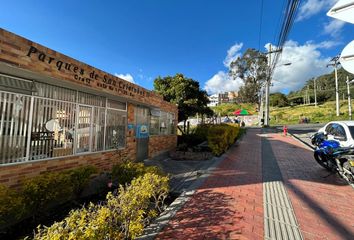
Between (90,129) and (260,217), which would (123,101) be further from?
(260,217)

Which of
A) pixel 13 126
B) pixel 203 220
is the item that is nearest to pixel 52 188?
pixel 13 126

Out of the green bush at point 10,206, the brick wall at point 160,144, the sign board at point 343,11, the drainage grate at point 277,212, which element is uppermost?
the sign board at point 343,11

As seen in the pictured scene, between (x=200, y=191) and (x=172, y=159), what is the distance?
16.8 feet

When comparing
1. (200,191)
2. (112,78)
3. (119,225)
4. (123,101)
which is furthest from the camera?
(123,101)

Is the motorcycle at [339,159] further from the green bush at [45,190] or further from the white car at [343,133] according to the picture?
the green bush at [45,190]

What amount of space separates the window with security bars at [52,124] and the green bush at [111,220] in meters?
2.18

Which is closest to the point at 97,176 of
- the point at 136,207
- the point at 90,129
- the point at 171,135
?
the point at 90,129

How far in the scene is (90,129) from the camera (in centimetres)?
648

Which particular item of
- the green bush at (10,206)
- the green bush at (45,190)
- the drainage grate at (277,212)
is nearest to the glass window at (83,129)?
the green bush at (45,190)

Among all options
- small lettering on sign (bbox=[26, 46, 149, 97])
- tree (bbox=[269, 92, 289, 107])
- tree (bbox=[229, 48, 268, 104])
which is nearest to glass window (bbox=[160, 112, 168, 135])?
small lettering on sign (bbox=[26, 46, 149, 97])

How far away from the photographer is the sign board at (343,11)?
210 centimetres

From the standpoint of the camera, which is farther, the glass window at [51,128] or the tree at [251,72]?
the tree at [251,72]

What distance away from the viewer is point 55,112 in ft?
17.1

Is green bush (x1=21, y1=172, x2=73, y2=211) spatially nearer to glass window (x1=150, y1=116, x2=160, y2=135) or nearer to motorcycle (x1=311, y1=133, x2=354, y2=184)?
glass window (x1=150, y1=116, x2=160, y2=135)
